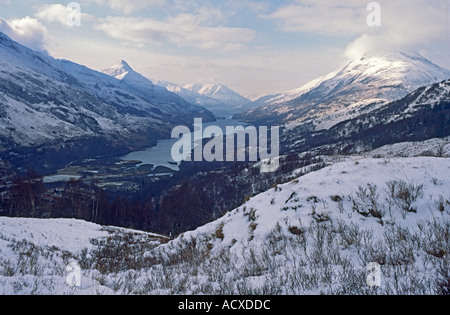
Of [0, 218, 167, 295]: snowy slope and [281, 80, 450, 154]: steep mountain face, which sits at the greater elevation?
[281, 80, 450, 154]: steep mountain face

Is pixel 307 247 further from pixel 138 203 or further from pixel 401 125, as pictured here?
pixel 401 125

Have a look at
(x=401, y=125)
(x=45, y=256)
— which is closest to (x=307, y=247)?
(x=45, y=256)

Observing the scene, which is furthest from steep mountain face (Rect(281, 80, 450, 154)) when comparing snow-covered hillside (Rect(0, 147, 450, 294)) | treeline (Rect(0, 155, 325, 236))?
snow-covered hillside (Rect(0, 147, 450, 294))

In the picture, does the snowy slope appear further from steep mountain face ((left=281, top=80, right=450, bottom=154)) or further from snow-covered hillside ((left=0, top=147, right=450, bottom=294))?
steep mountain face ((left=281, top=80, right=450, bottom=154))

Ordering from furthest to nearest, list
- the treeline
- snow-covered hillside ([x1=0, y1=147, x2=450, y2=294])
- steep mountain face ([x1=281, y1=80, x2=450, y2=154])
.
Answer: steep mountain face ([x1=281, y1=80, x2=450, y2=154]) < the treeline < snow-covered hillside ([x1=0, y1=147, x2=450, y2=294])

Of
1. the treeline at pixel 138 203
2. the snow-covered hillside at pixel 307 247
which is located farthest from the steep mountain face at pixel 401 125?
the snow-covered hillside at pixel 307 247

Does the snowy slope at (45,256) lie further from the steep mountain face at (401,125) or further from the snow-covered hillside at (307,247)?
the steep mountain face at (401,125)

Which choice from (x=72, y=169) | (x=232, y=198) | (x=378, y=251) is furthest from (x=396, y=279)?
(x=72, y=169)
